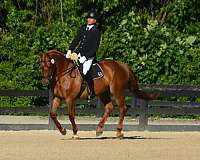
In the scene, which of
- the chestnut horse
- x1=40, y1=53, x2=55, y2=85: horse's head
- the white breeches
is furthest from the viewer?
the white breeches

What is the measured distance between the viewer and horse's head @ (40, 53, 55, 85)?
52.7 ft

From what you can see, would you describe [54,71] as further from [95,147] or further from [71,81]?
[95,147]

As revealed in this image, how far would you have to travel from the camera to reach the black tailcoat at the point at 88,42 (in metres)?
16.2

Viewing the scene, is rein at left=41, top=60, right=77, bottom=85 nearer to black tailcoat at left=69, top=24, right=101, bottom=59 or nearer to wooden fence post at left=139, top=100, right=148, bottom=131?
black tailcoat at left=69, top=24, right=101, bottom=59

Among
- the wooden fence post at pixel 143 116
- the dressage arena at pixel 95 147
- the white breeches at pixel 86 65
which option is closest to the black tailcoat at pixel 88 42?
the white breeches at pixel 86 65

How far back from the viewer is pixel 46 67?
16.1m

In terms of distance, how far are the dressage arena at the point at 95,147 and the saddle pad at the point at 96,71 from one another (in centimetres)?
141

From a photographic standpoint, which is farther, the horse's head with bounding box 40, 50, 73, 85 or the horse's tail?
the horse's tail

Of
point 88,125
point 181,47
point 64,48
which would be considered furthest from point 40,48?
point 88,125

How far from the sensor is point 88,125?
1958cm

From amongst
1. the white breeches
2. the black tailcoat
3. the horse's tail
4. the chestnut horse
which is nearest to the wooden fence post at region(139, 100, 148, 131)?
the horse's tail

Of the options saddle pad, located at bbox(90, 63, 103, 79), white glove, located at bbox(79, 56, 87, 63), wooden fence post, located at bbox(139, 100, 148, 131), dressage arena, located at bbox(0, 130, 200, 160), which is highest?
white glove, located at bbox(79, 56, 87, 63)

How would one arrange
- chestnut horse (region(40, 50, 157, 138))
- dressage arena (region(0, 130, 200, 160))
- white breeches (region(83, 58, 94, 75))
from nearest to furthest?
dressage arena (region(0, 130, 200, 160)) → chestnut horse (region(40, 50, 157, 138)) → white breeches (region(83, 58, 94, 75))

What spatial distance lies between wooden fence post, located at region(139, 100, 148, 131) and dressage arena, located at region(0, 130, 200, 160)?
5.14 feet
